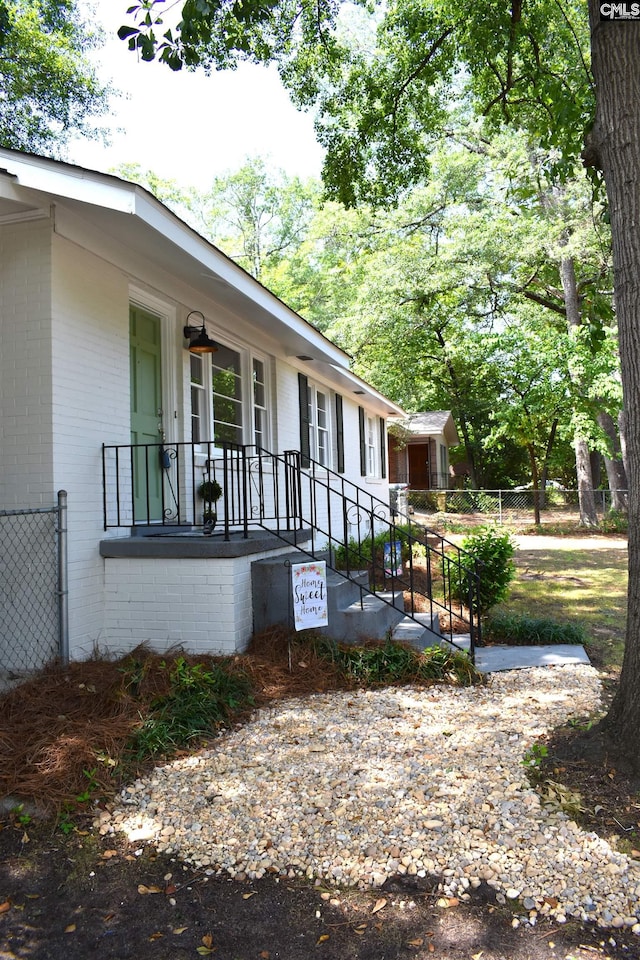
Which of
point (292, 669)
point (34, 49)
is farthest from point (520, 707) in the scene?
point (34, 49)

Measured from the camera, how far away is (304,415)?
10.8 m

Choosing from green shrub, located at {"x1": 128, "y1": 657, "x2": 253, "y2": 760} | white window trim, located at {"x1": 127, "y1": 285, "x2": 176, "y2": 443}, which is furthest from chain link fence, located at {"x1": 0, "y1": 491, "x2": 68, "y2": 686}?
white window trim, located at {"x1": 127, "y1": 285, "x2": 176, "y2": 443}

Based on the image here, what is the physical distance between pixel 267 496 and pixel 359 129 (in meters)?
4.83

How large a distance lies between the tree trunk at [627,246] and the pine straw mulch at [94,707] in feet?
7.18

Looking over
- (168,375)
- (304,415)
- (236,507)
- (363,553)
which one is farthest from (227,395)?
(363,553)

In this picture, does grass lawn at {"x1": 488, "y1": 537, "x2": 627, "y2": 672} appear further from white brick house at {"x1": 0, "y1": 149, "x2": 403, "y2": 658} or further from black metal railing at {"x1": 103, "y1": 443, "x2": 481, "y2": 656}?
white brick house at {"x1": 0, "y1": 149, "x2": 403, "y2": 658}

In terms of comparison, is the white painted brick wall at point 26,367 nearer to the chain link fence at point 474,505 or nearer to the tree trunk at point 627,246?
the tree trunk at point 627,246

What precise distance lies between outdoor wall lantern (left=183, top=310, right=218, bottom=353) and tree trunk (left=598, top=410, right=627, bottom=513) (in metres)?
13.8

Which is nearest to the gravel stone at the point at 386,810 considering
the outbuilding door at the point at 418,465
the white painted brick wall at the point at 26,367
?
the white painted brick wall at the point at 26,367

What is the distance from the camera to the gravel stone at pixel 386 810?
2.60 metres

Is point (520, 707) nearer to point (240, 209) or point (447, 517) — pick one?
point (447, 517)

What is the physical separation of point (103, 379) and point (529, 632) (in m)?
4.76

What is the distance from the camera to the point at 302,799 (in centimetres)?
323

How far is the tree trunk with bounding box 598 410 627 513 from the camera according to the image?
1973 centimetres
